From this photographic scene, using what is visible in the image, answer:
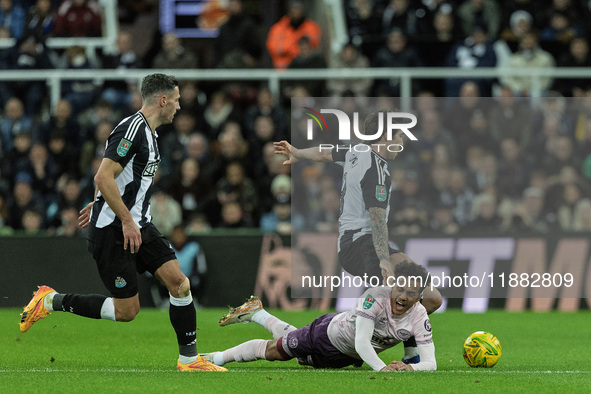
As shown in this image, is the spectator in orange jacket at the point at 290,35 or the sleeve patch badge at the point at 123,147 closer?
the sleeve patch badge at the point at 123,147

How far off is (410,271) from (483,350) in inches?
41.0

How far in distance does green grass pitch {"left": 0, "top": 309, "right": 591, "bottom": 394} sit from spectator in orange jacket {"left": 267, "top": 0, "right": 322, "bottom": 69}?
4.64m

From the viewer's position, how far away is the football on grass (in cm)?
917

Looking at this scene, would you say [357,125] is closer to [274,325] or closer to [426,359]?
[274,325]

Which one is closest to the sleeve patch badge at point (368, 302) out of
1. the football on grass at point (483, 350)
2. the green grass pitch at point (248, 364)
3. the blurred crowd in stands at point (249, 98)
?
the green grass pitch at point (248, 364)

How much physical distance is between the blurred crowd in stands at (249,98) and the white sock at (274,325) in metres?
4.36

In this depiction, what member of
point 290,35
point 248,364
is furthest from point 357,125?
point 290,35

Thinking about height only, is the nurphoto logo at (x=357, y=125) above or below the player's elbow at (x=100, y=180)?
above

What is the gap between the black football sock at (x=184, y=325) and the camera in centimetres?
882

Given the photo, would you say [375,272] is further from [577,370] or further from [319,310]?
[319,310]

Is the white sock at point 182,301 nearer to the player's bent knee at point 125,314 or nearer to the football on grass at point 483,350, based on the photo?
the player's bent knee at point 125,314

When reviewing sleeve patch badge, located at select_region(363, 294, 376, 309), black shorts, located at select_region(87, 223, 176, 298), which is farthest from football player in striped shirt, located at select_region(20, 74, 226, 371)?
sleeve patch badge, located at select_region(363, 294, 376, 309)

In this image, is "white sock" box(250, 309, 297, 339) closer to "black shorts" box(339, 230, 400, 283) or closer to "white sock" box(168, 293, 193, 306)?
"black shorts" box(339, 230, 400, 283)

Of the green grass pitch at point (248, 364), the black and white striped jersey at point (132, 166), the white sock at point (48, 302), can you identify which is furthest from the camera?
the white sock at point (48, 302)
